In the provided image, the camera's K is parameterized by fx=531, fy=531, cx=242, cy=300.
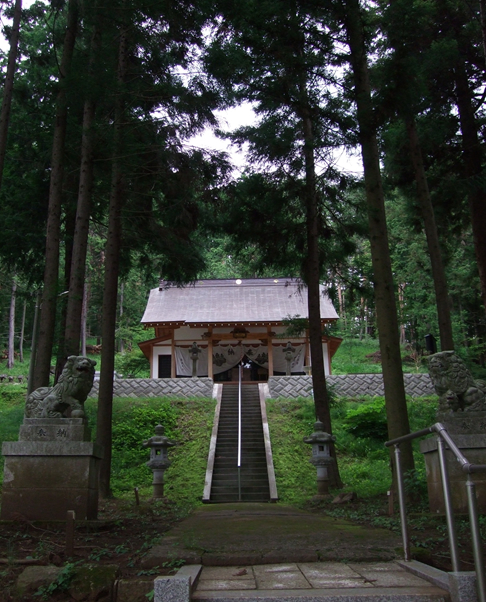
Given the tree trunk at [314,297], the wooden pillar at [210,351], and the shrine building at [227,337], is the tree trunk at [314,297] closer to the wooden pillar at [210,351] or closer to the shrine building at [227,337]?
the shrine building at [227,337]

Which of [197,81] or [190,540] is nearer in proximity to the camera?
[190,540]

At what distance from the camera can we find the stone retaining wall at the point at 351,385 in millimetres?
17422

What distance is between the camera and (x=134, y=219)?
10.6 meters

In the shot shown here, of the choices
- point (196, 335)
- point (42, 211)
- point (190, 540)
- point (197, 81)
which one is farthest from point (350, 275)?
point (196, 335)

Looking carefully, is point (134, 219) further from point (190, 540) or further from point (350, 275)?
point (190, 540)

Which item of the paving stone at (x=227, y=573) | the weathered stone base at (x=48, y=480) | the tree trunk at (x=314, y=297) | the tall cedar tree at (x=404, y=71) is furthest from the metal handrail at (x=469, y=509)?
the tree trunk at (x=314, y=297)

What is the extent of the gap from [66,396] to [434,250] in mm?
6291

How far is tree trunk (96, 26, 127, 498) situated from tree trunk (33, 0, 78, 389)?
0.85 m

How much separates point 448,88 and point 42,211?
8.86 meters

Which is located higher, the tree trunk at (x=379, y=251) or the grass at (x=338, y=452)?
the tree trunk at (x=379, y=251)

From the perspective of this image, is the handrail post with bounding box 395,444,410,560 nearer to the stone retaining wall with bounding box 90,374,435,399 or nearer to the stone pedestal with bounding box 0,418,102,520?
the stone pedestal with bounding box 0,418,102,520

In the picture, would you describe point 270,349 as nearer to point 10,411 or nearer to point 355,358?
point 10,411

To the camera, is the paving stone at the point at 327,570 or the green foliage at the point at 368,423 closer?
the paving stone at the point at 327,570

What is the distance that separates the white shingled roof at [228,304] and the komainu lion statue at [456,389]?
45.2 ft
